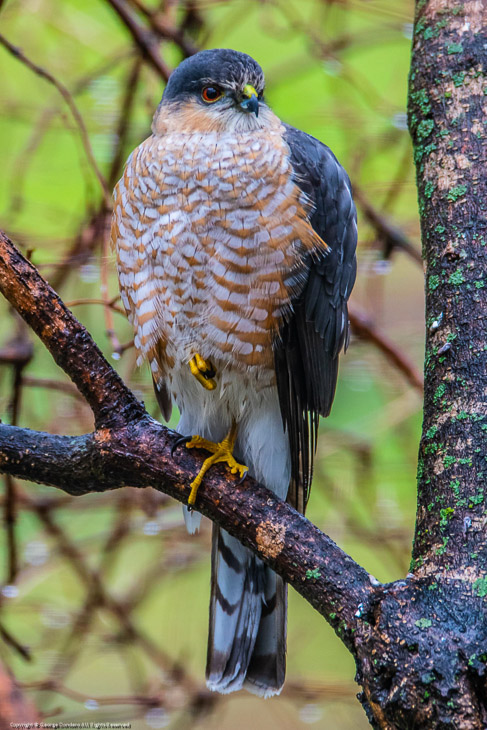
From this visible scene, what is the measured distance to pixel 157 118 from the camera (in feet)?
8.13

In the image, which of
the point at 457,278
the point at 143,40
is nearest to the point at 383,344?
the point at 457,278

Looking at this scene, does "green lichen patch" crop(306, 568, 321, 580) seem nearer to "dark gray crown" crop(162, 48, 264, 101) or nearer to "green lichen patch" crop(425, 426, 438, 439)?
"green lichen patch" crop(425, 426, 438, 439)

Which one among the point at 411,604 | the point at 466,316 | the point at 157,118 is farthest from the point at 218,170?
the point at 411,604

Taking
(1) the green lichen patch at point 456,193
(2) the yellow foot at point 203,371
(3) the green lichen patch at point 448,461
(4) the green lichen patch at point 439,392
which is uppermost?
(1) the green lichen patch at point 456,193

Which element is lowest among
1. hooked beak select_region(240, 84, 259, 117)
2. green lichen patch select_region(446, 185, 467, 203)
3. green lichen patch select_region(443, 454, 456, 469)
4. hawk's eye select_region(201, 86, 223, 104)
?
green lichen patch select_region(443, 454, 456, 469)

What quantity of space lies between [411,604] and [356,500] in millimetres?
1771

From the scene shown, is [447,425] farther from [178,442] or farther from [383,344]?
[383,344]

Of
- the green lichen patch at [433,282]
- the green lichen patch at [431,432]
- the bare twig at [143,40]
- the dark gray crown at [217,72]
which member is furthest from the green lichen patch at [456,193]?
the bare twig at [143,40]

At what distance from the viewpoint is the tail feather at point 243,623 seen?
2285 millimetres

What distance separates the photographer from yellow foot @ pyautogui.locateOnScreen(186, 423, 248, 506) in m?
1.90

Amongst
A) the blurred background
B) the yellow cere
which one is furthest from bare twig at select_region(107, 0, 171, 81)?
the yellow cere

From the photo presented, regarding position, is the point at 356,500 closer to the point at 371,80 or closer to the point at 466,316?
the point at 466,316

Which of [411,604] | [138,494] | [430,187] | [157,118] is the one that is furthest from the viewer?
[138,494]

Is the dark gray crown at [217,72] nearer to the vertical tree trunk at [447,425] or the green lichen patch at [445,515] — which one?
the vertical tree trunk at [447,425]
